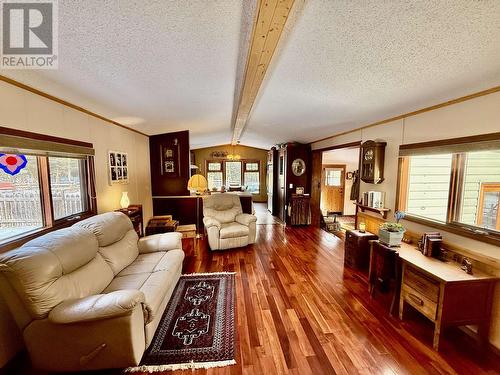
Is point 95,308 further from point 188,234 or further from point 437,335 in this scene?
point 437,335

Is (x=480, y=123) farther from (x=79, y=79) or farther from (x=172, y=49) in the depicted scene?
(x=79, y=79)

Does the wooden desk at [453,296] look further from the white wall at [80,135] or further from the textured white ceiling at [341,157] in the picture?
the textured white ceiling at [341,157]

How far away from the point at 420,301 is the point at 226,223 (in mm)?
3194

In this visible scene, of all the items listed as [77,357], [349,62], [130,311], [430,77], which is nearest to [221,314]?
[130,311]

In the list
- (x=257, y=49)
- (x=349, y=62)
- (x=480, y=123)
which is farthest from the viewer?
(x=480, y=123)

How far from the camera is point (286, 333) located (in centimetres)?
206

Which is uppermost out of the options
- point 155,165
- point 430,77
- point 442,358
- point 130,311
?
Answer: point 430,77

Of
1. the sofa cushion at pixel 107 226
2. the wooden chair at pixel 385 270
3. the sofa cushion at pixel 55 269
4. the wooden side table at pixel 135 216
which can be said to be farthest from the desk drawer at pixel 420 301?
the wooden side table at pixel 135 216

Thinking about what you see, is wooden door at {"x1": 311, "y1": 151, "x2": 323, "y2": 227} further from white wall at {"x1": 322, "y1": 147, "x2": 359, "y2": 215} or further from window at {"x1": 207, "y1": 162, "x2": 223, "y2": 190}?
window at {"x1": 207, "y1": 162, "x2": 223, "y2": 190}

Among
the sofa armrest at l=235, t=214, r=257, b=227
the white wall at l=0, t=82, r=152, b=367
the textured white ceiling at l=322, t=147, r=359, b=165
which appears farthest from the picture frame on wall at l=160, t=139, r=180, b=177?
the textured white ceiling at l=322, t=147, r=359, b=165

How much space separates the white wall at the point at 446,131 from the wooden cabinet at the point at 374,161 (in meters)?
0.07

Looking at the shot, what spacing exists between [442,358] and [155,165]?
589cm

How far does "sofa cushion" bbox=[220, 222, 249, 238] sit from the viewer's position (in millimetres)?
3997

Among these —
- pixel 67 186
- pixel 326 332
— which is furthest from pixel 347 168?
pixel 67 186
